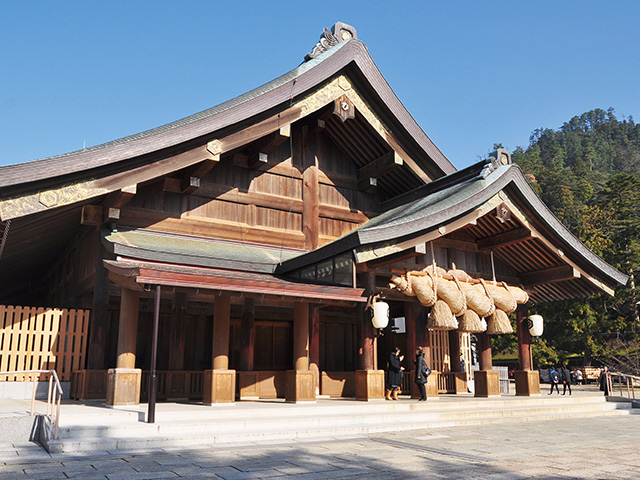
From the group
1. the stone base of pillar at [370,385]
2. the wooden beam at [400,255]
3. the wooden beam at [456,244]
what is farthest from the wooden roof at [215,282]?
the wooden beam at [456,244]

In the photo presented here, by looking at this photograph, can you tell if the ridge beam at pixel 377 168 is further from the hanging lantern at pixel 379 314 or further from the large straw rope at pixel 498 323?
the large straw rope at pixel 498 323

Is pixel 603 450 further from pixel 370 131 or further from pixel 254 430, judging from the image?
pixel 370 131

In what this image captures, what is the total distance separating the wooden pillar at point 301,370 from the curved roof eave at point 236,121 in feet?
15.9

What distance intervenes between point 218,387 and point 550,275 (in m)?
10.5

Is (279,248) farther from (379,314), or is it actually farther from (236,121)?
(236,121)

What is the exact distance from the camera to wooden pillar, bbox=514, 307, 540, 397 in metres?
16.5

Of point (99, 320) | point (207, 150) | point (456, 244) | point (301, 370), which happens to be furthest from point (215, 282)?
point (456, 244)

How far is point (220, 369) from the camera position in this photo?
448 inches

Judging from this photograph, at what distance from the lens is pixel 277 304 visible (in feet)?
47.9

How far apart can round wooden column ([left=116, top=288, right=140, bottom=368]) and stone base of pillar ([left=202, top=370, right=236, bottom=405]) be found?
5.38 feet

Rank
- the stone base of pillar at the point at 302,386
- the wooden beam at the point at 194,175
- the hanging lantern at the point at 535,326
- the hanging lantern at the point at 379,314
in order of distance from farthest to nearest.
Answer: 1. the hanging lantern at the point at 535,326
2. the wooden beam at the point at 194,175
3. the hanging lantern at the point at 379,314
4. the stone base of pillar at the point at 302,386

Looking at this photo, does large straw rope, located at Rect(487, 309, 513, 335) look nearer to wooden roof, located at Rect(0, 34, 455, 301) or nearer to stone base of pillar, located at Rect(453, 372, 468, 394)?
stone base of pillar, located at Rect(453, 372, 468, 394)

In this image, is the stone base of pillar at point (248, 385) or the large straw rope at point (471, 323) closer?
the stone base of pillar at point (248, 385)

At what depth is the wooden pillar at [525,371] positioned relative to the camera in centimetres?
1645
